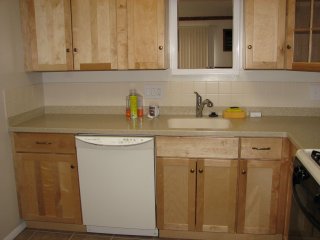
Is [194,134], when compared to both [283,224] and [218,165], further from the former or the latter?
[283,224]

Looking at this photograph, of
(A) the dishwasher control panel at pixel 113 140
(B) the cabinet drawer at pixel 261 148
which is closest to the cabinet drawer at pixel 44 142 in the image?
(A) the dishwasher control panel at pixel 113 140

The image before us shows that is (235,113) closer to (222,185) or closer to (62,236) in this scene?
(222,185)

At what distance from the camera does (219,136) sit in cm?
224

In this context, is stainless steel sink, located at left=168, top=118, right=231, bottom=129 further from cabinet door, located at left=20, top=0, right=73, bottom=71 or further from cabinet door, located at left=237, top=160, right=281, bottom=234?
cabinet door, located at left=20, top=0, right=73, bottom=71

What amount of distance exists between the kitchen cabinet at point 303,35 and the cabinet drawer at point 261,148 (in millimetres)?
539

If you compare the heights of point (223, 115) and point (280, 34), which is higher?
point (280, 34)

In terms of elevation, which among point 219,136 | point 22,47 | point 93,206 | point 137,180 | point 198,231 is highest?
point 22,47

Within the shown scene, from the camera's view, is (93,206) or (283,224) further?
(93,206)

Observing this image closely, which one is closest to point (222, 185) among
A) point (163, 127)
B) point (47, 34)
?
point (163, 127)

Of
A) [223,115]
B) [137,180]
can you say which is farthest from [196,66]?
[137,180]

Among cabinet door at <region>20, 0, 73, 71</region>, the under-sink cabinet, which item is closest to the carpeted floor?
the under-sink cabinet

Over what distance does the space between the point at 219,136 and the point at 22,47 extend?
1.68m

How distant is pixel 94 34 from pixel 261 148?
149 cm

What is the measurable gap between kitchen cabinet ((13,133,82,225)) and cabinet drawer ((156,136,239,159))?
0.67 m
